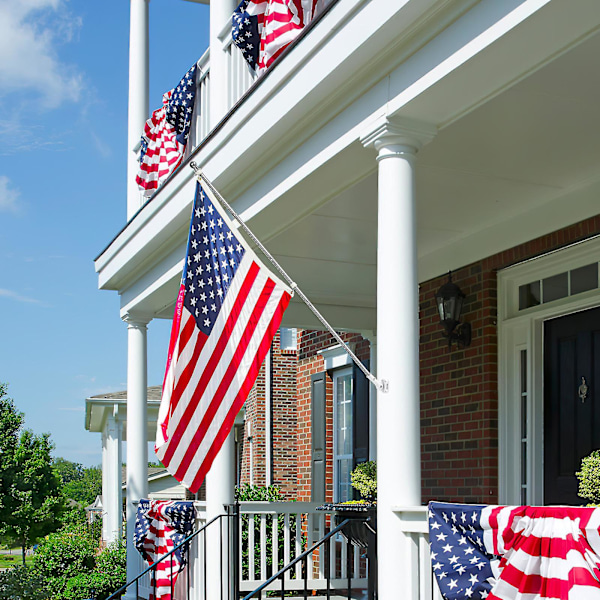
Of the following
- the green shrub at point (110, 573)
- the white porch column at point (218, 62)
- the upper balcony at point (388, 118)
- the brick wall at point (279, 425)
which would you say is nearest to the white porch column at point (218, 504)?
the upper balcony at point (388, 118)

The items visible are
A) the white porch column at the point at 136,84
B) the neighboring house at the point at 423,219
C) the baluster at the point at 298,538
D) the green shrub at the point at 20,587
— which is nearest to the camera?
the neighboring house at the point at 423,219

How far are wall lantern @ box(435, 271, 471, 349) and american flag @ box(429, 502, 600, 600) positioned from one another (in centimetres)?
403

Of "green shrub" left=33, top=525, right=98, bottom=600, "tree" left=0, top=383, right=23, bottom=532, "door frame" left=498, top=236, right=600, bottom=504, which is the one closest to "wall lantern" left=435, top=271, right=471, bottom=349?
"door frame" left=498, top=236, right=600, bottom=504

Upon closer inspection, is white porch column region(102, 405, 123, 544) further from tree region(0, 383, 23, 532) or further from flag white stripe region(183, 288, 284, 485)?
flag white stripe region(183, 288, 284, 485)

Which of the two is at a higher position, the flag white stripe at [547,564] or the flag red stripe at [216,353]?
the flag red stripe at [216,353]

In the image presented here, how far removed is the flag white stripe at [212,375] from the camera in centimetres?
502

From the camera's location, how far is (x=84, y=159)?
9431cm

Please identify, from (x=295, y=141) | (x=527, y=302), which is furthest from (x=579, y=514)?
(x=527, y=302)

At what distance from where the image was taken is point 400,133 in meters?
4.81

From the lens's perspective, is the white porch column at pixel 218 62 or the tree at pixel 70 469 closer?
the white porch column at pixel 218 62

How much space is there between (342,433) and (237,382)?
7204mm

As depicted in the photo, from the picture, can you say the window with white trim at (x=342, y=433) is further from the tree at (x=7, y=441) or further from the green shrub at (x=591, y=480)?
the tree at (x=7, y=441)

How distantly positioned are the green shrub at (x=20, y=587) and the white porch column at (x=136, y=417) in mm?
4405

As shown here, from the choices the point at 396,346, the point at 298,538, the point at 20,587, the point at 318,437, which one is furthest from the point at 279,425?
the point at 396,346
